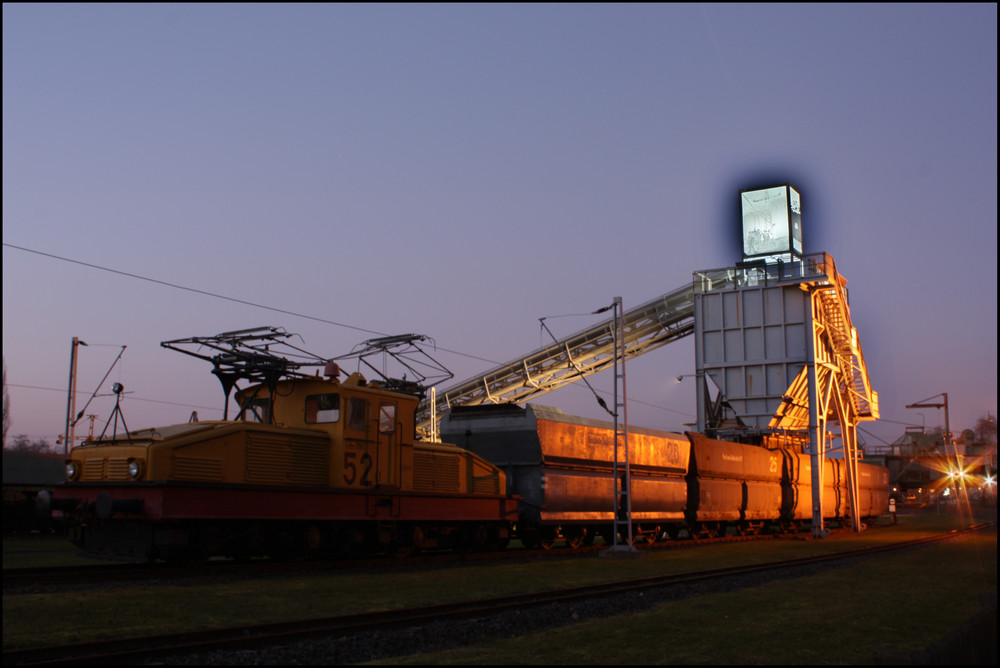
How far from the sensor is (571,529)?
2469 cm

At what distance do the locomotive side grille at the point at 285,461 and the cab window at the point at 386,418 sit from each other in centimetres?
134

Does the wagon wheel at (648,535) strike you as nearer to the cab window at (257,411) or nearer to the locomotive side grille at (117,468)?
the cab window at (257,411)

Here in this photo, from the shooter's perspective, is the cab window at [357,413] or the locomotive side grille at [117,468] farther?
the cab window at [357,413]

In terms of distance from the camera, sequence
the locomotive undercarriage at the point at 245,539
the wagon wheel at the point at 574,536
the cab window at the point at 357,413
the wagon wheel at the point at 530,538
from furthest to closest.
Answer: the wagon wheel at the point at 574,536
the wagon wheel at the point at 530,538
the cab window at the point at 357,413
the locomotive undercarriage at the point at 245,539

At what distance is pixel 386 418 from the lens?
1792 cm

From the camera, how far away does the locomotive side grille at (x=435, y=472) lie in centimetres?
1895

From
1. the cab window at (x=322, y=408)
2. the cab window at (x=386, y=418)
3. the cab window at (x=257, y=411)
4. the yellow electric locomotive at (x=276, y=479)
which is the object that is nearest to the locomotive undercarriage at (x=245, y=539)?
the yellow electric locomotive at (x=276, y=479)

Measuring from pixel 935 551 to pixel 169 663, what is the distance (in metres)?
23.5

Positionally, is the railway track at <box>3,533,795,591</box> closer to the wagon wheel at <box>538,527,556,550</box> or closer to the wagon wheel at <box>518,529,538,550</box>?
the wagon wheel at <box>518,529,538,550</box>

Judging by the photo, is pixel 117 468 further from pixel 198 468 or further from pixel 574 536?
pixel 574 536

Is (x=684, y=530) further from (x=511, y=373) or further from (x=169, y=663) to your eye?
(x=169, y=663)

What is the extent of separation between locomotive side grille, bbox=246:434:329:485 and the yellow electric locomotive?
2 cm

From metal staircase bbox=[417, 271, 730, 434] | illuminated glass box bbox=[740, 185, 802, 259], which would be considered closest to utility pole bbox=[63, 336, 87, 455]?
metal staircase bbox=[417, 271, 730, 434]

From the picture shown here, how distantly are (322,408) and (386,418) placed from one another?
1411mm
